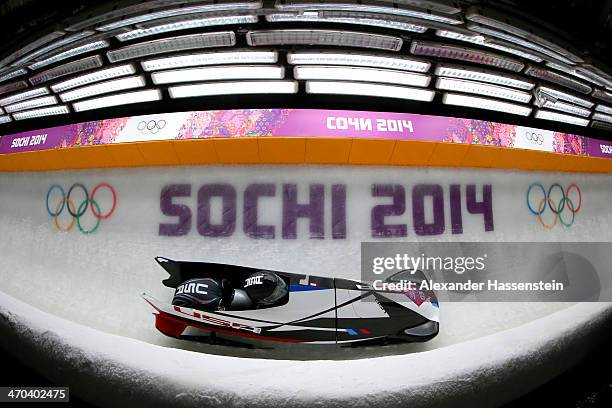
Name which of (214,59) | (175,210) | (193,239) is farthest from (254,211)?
(214,59)

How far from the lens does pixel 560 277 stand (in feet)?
15.4

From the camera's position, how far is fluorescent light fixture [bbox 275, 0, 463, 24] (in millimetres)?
2068

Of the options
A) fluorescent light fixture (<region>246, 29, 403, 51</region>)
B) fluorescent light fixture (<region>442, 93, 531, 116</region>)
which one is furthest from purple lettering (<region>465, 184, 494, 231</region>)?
fluorescent light fixture (<region>246, 29, 403, 51</region>)

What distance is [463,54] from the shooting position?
3.11 metres

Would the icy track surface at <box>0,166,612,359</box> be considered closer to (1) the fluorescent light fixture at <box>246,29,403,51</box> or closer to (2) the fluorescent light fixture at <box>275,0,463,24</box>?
(1) the fluorescent light fixture at <box>246,29,403,51</box>

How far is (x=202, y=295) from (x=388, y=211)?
9.18ft

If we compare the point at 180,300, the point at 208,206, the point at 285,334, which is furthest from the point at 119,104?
the point at 285,334

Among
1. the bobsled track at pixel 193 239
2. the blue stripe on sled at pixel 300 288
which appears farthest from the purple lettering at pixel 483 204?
the blue stripe on sled at pixel 300 288

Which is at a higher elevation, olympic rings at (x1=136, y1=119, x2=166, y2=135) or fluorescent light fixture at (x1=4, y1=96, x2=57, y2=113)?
fluorescent light fixture at (x1=4, y1=96, x2=57, y2=113)

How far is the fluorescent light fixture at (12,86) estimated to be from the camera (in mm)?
3686

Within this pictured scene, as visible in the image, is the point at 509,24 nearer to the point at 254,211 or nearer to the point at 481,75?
the point at 481,75

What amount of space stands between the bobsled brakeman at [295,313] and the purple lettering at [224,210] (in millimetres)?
1316

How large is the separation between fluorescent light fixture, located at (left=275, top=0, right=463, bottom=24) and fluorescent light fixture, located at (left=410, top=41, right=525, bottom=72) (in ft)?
2.26

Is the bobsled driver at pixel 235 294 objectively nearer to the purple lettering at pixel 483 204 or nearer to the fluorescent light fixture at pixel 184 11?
the fluorescent light fixture at pixel 184 11
